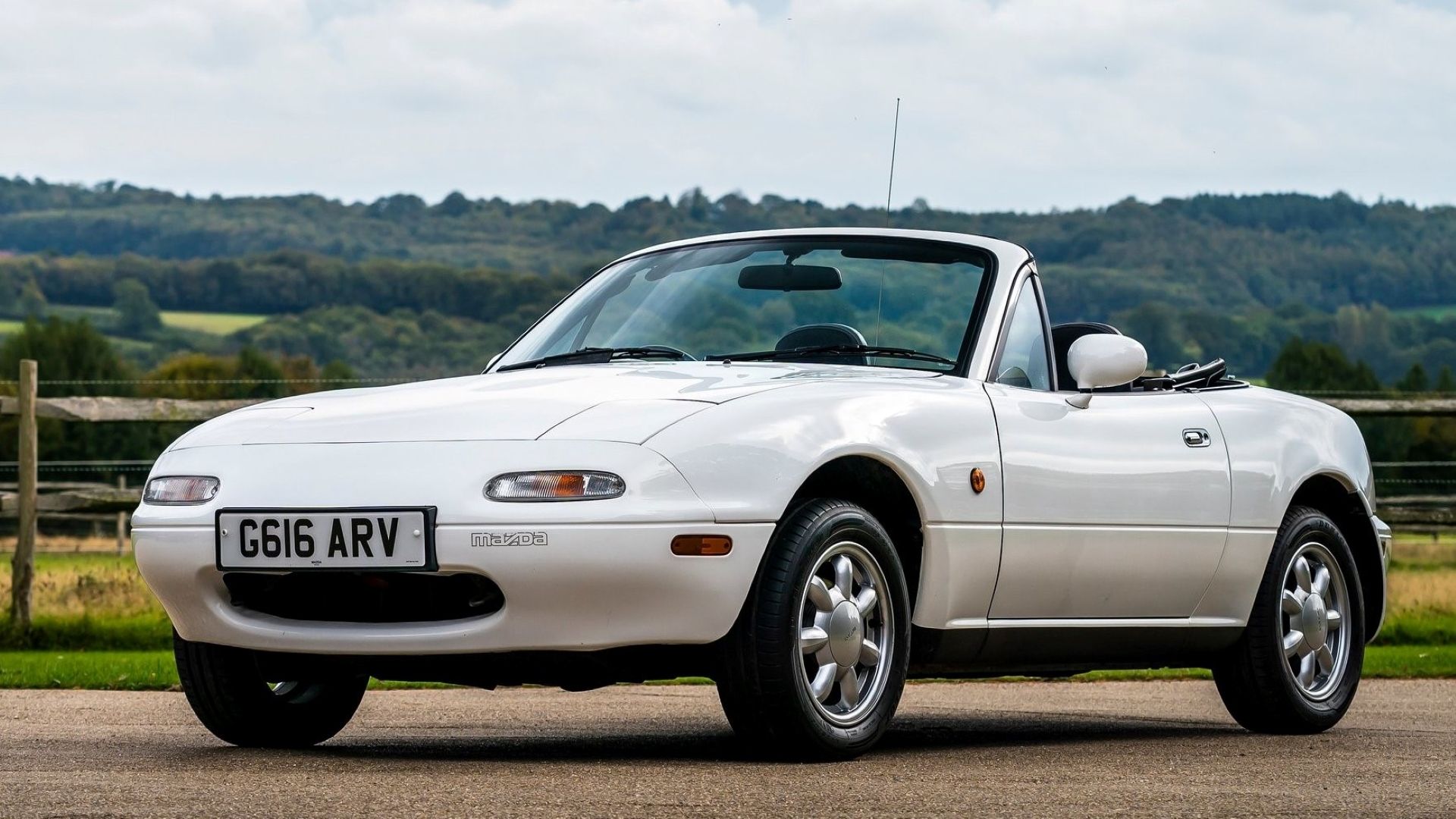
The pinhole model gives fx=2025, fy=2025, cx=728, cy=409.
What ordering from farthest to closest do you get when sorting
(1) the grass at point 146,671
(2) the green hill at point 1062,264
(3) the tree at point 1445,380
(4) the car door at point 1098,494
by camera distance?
(3) the tree at point 1445,380 < (2) the green hill at point 1062,264 < (1) the grass at point 146,671 < (4) the car door at point 1098,494

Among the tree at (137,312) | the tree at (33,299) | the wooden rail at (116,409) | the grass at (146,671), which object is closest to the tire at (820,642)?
the grass at (146,671)

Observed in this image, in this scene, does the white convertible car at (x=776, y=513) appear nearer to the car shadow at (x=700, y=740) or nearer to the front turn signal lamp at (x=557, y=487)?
the front turn signal lamp at (x=557, y=487)

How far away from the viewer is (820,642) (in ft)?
16.8

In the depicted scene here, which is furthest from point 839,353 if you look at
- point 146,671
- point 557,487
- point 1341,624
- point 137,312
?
point 137,312

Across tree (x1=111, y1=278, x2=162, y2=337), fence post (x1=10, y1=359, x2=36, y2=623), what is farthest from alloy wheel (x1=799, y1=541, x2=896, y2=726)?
tree (x1=111, y1=278, x2=162, y2=337)

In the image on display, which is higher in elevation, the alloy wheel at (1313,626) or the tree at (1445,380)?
the alloy wheel at (1313,626)

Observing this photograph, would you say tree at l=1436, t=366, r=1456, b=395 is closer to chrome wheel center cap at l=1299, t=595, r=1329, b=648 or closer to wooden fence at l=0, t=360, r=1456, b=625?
wooden fence at l=0, t=360, r=1456, b=625

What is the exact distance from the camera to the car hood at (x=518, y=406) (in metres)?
5.00

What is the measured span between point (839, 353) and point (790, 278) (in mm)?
397

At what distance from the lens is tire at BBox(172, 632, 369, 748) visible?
5617 millimetres

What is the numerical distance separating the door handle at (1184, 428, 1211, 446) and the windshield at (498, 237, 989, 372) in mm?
844

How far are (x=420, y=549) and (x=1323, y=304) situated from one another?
88.2 m

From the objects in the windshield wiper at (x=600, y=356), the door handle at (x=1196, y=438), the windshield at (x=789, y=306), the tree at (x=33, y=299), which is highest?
the windshield at (x=789, y=306)

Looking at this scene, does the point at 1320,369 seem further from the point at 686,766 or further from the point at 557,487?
the point at 557,487
